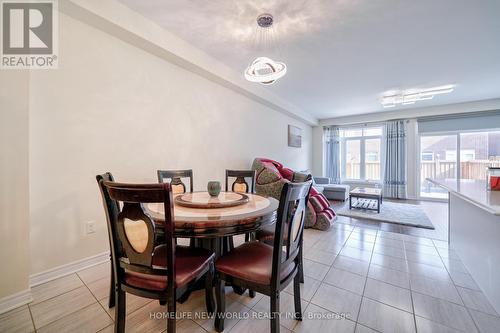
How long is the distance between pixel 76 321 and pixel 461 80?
5.99m

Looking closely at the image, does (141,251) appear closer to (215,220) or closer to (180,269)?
(180,269)

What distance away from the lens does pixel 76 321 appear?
1321 millimetres

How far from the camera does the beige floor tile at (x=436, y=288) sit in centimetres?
157

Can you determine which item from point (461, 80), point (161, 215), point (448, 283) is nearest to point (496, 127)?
point (461, 80)

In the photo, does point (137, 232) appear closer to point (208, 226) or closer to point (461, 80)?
point (208, 226)

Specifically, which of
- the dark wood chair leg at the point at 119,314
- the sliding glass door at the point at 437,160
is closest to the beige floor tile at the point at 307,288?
the dark wood chair leg at the point at 119,314

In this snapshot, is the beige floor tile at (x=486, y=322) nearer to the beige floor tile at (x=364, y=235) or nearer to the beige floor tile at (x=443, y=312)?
the beige floor tile at (x=443, y=312)

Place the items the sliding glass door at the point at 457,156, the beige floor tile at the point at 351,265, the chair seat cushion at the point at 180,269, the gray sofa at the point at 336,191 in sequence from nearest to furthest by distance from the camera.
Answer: the chair seat cushion at the point at 180,269 → the beige floor tile at the point at 351,265 → the sliding glass door at the point at 457,156 → the gray sofa at the point at 336,191

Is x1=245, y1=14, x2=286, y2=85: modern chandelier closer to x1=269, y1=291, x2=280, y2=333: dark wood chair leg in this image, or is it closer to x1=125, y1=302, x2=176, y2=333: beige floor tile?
x1=269, y1=291, x2=280, y2=333: dark wood chair leg

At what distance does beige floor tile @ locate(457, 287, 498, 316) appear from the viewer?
1445 millimetres

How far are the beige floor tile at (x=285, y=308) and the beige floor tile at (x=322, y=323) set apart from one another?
48 mm

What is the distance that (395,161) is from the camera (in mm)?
5770

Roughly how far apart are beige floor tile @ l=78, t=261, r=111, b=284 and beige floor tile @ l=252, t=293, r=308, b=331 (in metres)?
1.41

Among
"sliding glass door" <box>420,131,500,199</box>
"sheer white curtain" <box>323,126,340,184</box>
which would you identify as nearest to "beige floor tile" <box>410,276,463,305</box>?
"sliding glass door" <box>420,131,500,199</box>
